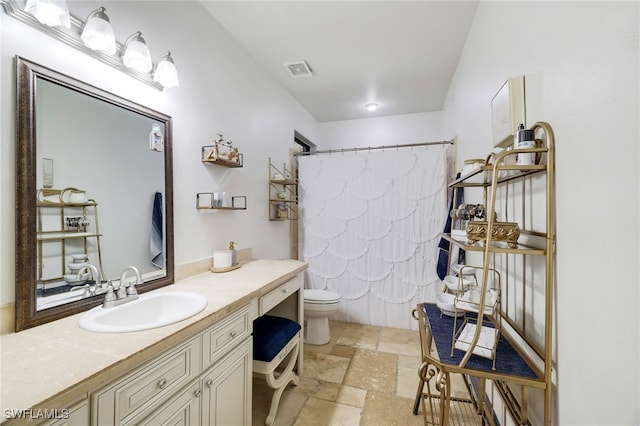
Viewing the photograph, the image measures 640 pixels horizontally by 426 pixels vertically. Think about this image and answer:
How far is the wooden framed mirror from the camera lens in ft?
3.13

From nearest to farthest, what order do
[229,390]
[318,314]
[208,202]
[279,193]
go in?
[229,390] → [208,202] → [318,314] → [279,193]

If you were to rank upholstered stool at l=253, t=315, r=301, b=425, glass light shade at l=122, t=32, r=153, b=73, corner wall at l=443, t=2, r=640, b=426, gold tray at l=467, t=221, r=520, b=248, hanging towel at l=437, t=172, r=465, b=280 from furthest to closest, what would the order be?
hanging towel at l=437, t=172, r=465, b=280, upholstered stool at l=253, t=315, r=301, b=425, glass light shade at l=122, t=32, r=153, b=73, gold tray at l=467, t=221, r=520, b=248, corner wall at l=443, t=2, r=640, b=426

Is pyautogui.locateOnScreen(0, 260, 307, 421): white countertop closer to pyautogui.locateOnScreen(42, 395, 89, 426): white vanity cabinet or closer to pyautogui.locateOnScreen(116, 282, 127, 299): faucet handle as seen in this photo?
pyautogui.locateOnScreen(42, 395, 89, 426): white vanity cabinet

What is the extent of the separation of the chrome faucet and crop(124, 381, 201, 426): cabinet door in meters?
0.49

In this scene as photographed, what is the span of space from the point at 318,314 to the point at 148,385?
5.90ft

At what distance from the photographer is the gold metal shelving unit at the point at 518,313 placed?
87 cm

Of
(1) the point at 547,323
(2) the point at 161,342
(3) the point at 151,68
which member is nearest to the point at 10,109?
(3) the point at 151,68

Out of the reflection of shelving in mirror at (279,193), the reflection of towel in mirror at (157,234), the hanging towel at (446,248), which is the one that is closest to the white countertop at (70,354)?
the reflection of towel in mirror at (157,234)

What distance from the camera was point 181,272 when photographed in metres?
1.62

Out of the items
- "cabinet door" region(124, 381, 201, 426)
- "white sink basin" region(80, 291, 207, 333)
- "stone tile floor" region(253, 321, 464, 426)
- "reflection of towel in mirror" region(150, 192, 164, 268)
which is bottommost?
"stone tile floor" region(253, 321, 464, 426)

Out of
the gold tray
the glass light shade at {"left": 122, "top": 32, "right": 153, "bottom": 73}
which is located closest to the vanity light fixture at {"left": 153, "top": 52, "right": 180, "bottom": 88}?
Result: the glass light shade at {"left": 122, "top": 32, "right": 153, "bottom": 73}

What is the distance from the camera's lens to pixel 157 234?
1478 millimetres

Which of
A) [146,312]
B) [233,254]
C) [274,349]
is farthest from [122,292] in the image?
[274,349]

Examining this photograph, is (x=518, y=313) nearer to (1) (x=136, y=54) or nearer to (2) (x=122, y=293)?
(2) (x=122, y=293)
